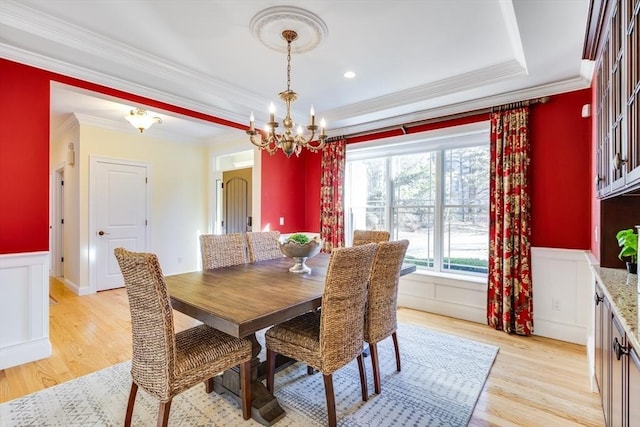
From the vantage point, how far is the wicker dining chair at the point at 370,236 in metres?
3.18

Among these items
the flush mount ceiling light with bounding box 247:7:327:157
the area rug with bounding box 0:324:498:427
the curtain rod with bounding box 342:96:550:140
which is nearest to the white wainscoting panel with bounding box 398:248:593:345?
the area rug with bounding box 0:324:498:427

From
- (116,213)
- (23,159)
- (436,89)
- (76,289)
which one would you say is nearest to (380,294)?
(436,89)

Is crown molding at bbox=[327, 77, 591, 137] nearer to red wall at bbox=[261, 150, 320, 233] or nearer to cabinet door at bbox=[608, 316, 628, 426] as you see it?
red wall at bbox=[261, 150, 320, 233]

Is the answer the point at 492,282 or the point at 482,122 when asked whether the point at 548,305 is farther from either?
the point at 482,122

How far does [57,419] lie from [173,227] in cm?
404

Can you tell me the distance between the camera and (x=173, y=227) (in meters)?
5.71

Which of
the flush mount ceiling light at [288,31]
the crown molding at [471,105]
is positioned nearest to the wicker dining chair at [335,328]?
the flush mount ceiling light at [288,31]

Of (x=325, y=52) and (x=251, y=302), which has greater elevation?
(x=325, y=52)

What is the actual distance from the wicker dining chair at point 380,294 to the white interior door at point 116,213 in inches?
175

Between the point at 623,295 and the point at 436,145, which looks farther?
the point at 436,145

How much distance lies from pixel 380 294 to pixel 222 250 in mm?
1455

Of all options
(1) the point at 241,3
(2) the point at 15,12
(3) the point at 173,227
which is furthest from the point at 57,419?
(3) the point at 173,227

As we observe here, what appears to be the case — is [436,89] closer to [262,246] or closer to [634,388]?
[262,246]

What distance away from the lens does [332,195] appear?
4785mm
